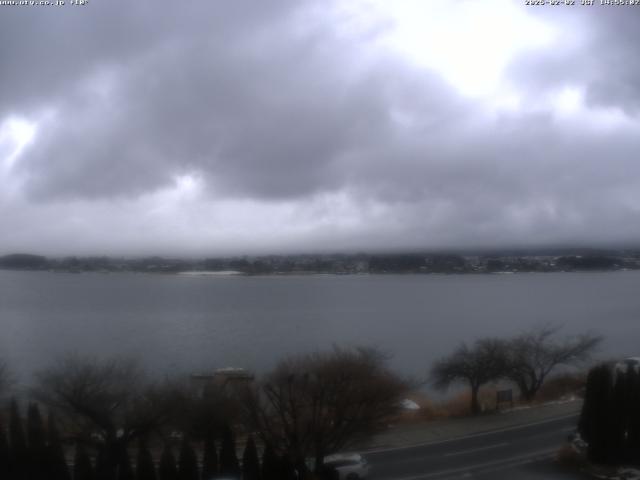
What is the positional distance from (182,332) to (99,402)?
1881cm

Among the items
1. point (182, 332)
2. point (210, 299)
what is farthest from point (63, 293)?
point (182, 332)

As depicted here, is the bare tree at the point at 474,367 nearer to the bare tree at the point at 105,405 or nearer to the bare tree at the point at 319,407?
the bare tree at the point at 319,407

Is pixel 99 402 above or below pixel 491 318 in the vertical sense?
above

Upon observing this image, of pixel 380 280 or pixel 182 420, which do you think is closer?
pixel 182 420

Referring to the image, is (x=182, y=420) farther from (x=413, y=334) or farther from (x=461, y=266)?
(x=461, y=266)

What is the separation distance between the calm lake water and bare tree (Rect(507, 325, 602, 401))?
383 cm

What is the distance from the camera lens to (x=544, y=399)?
15.8 meters

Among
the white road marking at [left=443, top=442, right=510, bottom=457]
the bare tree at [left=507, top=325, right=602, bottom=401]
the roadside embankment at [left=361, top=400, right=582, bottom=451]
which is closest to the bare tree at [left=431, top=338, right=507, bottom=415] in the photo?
the bare tree at [left=507, top=325, right=602, bottom=401]

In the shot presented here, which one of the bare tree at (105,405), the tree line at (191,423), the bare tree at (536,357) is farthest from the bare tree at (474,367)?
the bare tree at (105,405)

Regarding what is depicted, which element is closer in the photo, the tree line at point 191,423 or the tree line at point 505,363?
the tree line at point 191,423

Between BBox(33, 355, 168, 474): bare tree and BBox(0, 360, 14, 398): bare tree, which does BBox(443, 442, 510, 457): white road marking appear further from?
BBox(0, 360, 14, 398): bare tree

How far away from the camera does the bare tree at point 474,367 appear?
16047 mm

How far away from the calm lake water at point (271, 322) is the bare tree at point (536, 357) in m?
3.83

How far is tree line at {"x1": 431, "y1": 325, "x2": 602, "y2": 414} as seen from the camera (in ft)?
53.1
